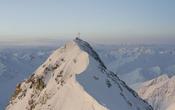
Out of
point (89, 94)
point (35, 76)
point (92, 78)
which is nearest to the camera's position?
point (89, 94)

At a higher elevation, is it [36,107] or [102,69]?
[102,69]

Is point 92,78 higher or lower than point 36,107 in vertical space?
higher

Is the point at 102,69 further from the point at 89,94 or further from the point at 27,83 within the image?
the point at 27,83

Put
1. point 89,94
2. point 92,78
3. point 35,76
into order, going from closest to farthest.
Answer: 1. point 89,94
2. point 92,78
3. point 35,76

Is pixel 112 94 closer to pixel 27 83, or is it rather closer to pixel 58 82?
pixel 58 82

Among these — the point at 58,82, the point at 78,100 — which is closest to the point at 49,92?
the point at 58,82

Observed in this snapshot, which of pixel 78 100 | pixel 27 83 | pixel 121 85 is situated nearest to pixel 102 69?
pixel 121 85

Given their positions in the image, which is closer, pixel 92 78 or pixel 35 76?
pixel 92 78
